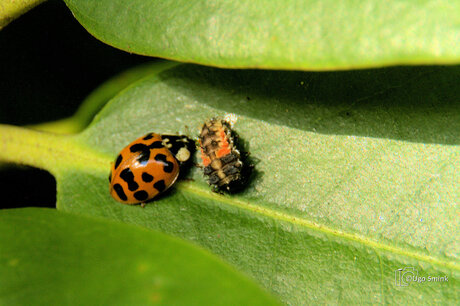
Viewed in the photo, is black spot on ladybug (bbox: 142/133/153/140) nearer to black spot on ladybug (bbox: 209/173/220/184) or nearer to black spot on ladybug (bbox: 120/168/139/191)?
black spot on ladybug (bbox: 120/168/139/191)

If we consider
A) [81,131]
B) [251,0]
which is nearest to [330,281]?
[251,0]

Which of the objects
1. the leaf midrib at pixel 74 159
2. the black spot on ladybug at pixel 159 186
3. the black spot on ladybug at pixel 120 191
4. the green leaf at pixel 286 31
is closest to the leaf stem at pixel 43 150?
the leaf midrib at pixel 74 159

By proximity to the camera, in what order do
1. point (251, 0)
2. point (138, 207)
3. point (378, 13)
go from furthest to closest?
point (138, 207)
point (251, 0)
point (378, 13)

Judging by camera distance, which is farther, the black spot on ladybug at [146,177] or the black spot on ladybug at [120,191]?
the black spot on ladybug at [146,177]

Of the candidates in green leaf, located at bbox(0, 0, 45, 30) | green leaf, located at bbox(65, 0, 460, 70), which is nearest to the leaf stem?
green leaf, located at bbox(0, 0, 45, 30)

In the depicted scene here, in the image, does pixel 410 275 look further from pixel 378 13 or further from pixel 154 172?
pixel 154 172

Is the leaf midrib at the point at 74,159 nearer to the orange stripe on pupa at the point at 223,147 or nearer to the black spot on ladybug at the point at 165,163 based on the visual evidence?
the black spot on ladybug at the point at 165,163
